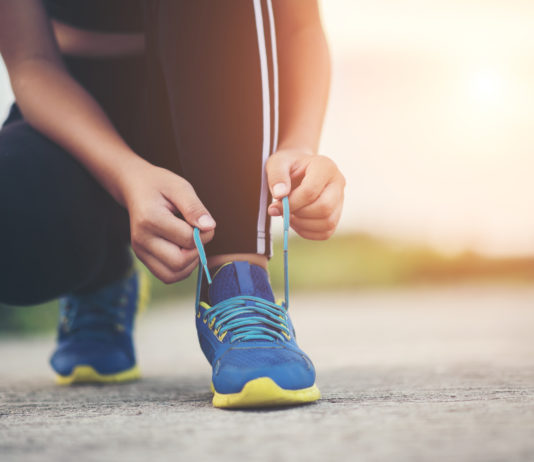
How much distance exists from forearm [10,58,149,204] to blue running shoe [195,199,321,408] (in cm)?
21

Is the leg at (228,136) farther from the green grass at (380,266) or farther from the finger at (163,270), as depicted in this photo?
the green grass at (380,266)

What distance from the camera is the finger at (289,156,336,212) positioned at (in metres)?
0.81

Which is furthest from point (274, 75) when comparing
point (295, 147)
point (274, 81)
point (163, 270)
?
point (163, 270)

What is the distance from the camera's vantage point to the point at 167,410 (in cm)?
75

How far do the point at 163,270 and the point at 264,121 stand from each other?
26 cm

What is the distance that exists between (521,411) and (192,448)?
354 mm

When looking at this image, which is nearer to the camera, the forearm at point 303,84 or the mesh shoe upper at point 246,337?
the mesh shoe upper at point 246,337

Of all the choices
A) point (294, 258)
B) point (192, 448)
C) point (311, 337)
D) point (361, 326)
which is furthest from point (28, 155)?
point (294, 258)

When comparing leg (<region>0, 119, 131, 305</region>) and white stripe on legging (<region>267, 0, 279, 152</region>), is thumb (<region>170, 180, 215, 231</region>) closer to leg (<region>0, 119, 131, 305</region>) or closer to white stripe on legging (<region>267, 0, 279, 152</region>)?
white stripe on legging (<region>267, 0, 279, 152</region>)

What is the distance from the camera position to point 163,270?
787 mm

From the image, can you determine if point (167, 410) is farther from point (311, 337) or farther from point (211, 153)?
point (311, 337)

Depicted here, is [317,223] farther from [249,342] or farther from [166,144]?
[166,144]

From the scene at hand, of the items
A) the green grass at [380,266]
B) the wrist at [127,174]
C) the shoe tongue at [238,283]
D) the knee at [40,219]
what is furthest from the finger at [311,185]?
the green grass at [380,266]

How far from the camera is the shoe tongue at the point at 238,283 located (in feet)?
2.72
